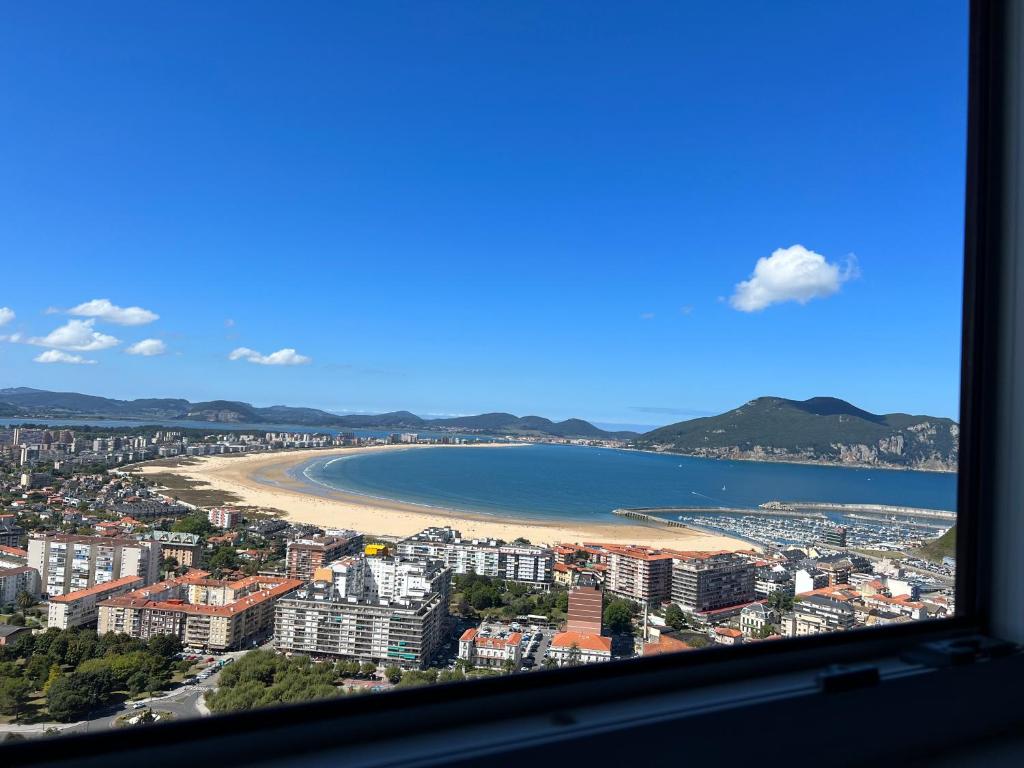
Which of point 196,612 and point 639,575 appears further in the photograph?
point 639,575

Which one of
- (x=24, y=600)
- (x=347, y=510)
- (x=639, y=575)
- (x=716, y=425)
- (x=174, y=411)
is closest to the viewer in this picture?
(x=24, y=600)

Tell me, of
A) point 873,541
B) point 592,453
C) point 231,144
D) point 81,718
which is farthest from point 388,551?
point 592,453

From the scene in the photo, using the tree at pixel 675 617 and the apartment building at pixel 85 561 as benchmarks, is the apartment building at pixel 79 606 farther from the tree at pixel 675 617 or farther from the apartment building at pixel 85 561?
the tree at pixel 675 617

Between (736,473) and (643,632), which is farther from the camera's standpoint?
(736,473)

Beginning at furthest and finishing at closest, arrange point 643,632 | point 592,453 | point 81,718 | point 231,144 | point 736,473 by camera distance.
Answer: point 592,453 → point 736,473 → point 231,144 → point 643,632 → point 81,718

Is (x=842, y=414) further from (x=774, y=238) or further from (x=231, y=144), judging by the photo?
(x=231, y=144)

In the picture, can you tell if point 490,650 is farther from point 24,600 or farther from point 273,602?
point 24,600

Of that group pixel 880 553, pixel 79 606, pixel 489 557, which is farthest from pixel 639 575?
pixel 79 606
